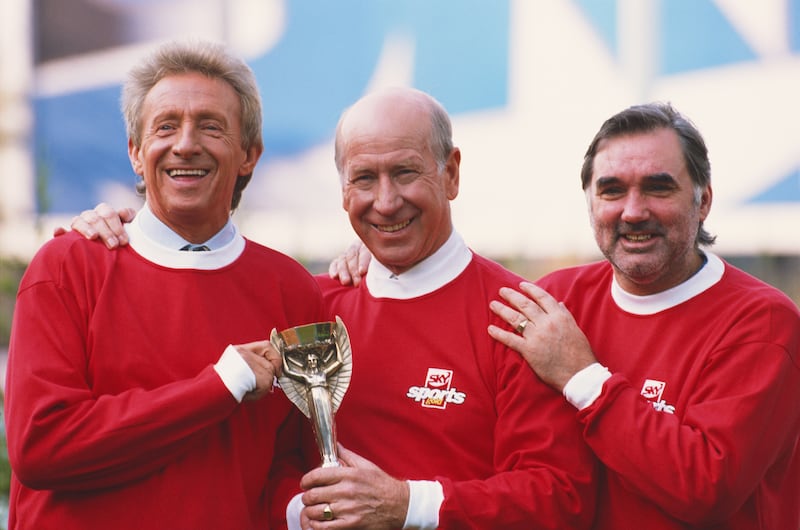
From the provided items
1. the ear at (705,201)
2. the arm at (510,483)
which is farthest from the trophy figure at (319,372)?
the ear at (705,201)

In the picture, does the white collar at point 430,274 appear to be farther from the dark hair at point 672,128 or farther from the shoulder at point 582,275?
the dark hair at point 672,128

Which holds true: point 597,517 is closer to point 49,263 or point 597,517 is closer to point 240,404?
point 240,404

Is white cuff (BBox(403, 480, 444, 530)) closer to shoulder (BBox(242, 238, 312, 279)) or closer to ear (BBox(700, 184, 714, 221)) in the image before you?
shoulder (BBox(242, 238, 312, 279))

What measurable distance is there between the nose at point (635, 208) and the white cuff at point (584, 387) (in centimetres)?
51

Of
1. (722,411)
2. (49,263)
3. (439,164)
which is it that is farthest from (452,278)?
(49,263)

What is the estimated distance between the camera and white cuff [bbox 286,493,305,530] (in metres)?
3.10

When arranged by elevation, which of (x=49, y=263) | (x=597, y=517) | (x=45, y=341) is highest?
(x=49, y=263)

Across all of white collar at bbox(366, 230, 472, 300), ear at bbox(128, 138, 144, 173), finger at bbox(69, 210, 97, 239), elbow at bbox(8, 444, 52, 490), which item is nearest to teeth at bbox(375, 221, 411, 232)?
white collar at bbox(366, 230, 472, 300)

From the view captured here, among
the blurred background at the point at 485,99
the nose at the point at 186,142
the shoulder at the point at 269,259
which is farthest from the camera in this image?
the blurred background at the point at 485,99

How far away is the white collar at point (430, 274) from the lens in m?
3.41

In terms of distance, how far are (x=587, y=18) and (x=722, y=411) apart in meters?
9.42

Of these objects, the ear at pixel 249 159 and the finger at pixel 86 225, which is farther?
the ear at pixel 249 159

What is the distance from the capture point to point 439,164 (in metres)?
3.33

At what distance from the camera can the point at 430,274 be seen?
3412 millimetres
